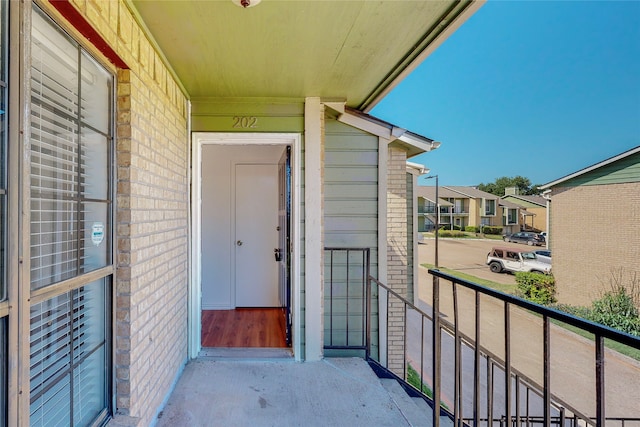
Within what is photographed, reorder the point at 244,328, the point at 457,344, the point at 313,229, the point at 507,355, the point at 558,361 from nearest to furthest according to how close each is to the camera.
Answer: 1. the point at 507,355
2. the point at 457,344
3. the point at 313,229
4. the point at 244,328
5. the point at 558,361

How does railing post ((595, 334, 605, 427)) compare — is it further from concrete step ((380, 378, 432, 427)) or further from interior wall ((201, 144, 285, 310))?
interior wall ((201, 144, 285, 310))

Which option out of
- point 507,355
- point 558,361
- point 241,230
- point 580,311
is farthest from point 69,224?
point 580,311

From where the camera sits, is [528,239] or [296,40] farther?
[528,239]

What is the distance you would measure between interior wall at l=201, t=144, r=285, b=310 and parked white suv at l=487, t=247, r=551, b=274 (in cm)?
1156

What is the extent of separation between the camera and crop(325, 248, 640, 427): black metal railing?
2.89 feet

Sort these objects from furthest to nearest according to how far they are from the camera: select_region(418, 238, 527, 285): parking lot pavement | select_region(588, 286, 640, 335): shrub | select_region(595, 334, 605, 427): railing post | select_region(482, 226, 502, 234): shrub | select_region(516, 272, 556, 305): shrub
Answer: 1. select_region(482, 226, 502, 234): shrub
2. select_region(418, 238, 527, 285): parking lot pavement
3. select_region(516, 272, 556, 305): shrub
4. select_region(588, 286, 640, 335): shrub
5. select_region(595, 334, 605, 427): railing post

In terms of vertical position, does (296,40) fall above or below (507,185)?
below

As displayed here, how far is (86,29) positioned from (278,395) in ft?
7.55

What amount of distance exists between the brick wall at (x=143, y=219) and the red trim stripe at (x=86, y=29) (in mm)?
23

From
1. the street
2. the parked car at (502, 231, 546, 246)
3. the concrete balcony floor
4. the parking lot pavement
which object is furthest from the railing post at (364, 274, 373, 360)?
the parked car at (502, 231, 546, 246)

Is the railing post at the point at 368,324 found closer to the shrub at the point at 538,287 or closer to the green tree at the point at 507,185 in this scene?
the shrub at the point at 538,287

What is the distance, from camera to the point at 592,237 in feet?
30.0

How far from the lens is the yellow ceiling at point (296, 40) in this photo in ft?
4.78

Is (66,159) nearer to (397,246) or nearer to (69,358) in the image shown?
(69,358)
